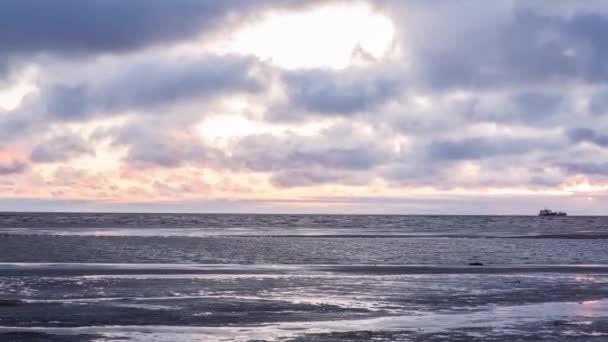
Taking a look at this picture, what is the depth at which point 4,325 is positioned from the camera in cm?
2300

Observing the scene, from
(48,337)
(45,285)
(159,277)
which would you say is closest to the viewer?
(48,337)

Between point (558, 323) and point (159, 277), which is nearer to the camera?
point (558, 323)

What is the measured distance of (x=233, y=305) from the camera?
27781 millimetres

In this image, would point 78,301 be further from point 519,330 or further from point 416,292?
point 519,330

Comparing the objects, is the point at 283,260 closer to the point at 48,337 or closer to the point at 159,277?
the point at 159,277

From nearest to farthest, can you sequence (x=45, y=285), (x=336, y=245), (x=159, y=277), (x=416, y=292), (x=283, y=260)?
(x=416, y=292)
(x=45, y=285)
(x=159, y=277)
(x=283, y=260)
(x=336, y=245)

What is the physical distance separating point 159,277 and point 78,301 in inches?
391

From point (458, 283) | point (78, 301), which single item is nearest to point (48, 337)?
point (78, 301)

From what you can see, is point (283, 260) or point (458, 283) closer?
point (458, 283)

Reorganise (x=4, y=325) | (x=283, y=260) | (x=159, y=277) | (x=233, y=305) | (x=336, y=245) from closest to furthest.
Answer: (x=4, y=325) < (x=233, y=305) < (x=159, y=277) < (x=283, y=260) < (x=336, y=245)

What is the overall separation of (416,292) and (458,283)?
490cm

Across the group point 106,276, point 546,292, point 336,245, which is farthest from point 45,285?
point 336,245

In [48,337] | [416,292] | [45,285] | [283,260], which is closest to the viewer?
[48,337]

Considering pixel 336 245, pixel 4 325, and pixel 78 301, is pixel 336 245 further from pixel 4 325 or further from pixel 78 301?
pixel 4 325
